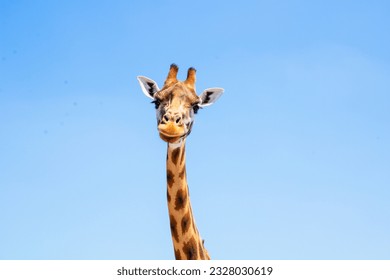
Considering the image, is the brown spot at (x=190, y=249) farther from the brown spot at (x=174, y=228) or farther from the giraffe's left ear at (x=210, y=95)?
the giraffe's left ear at (x=210, y=95)

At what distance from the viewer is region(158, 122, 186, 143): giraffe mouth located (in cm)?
1719

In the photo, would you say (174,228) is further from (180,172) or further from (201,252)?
(180,172)

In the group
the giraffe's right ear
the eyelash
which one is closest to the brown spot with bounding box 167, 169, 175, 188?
the eyelash

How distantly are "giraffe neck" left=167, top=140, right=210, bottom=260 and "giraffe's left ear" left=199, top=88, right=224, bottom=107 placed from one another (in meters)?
1.24

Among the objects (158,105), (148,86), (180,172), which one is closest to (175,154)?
(180,172)

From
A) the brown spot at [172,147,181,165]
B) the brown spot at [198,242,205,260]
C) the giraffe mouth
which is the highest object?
the brown spot at [172,147,181,165]

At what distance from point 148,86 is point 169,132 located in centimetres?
210

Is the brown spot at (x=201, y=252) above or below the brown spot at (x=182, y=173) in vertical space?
below

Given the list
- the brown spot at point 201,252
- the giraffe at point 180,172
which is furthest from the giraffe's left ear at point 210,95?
the brown spot at point 201,252

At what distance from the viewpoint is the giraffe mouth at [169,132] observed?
1719 cm

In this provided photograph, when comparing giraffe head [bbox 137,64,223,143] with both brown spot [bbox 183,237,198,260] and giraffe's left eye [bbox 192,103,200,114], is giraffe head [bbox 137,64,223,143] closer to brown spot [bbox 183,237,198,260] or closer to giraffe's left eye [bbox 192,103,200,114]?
giraffe's left eye [bbox 192,103,200,114]

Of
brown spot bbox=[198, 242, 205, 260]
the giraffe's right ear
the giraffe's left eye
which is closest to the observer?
the giraffe's left eye
